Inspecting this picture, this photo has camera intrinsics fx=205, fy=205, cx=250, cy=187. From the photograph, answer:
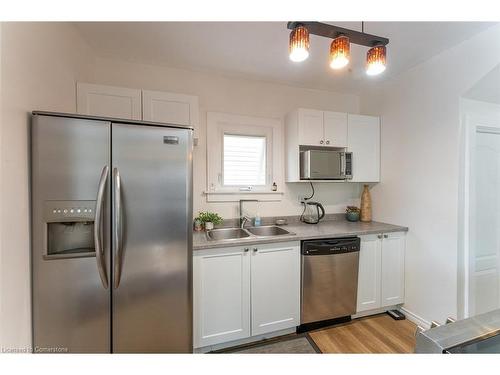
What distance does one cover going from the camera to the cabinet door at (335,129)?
235cm

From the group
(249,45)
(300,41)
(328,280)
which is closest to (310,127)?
(249,45)

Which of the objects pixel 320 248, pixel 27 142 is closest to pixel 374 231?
pixel 320 248

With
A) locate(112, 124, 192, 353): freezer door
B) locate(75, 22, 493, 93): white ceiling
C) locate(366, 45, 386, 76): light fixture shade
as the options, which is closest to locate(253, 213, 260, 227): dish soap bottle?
locate(112, 124, 192, 353): freezer door

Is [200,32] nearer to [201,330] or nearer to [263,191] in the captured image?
[263,191]

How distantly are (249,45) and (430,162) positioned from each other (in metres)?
2.03

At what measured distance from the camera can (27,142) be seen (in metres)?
1.10

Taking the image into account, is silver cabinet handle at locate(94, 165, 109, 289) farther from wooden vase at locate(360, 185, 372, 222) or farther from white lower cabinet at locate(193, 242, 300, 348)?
wooden vase at locate(360, 185, 372, 222)

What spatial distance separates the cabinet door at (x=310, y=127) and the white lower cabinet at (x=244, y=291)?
1162 mm

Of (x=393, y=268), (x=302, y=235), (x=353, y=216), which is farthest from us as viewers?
(x=353, y=216)

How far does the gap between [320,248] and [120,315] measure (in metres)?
1.62

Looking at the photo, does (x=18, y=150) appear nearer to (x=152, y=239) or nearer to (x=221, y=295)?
(x=152, y=239)

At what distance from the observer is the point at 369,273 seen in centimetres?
212

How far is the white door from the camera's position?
5.90 ft
